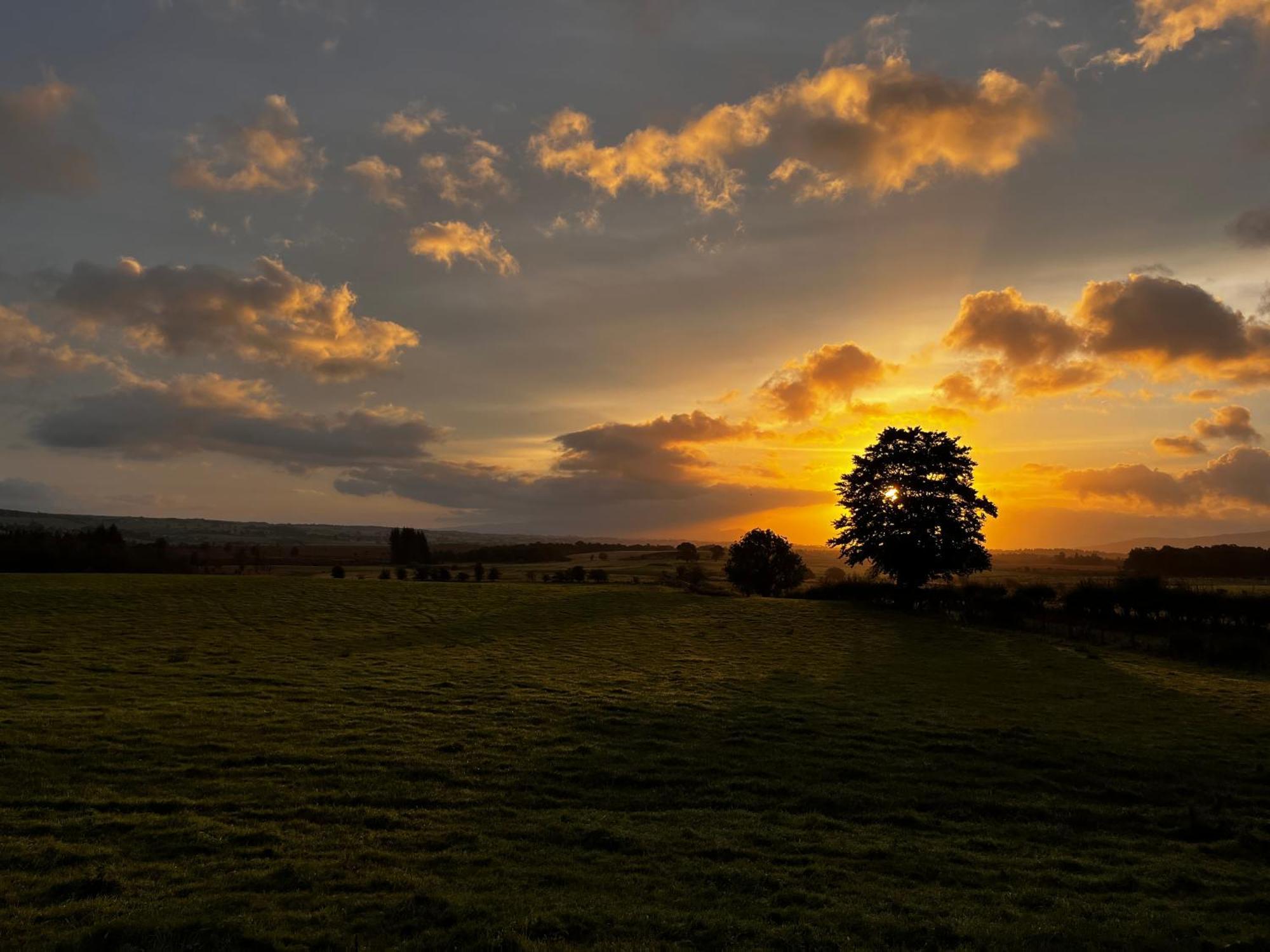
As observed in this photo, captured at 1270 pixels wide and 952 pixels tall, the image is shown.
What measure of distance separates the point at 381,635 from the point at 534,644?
1253cm

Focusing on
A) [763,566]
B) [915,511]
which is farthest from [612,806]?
[763,566]

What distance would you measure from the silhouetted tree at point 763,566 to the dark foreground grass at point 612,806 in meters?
60.7

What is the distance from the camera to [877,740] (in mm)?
24891

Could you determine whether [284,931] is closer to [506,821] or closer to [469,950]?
[469,950]

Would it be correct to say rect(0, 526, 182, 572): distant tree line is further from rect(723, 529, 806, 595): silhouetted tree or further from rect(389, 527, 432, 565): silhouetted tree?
rect(723, 529, 806, 595): silhouetted tree

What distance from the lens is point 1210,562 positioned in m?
136

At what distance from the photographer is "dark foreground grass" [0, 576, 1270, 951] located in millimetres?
12234

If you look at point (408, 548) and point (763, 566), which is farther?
point (408, 548)

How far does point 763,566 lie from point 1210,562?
103357 millimetres

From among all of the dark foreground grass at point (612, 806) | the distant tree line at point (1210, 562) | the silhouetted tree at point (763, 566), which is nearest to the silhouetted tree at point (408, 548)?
the silhouetted tree at point (763, 566)

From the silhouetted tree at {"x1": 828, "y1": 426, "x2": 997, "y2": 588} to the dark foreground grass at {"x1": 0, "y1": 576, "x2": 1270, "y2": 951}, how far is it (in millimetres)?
32108

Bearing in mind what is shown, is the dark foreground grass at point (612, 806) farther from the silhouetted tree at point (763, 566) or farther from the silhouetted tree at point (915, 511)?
the silhouetted tree at point (763, 566)

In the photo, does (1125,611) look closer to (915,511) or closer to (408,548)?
(915,511)

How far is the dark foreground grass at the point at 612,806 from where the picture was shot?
12234 mm
